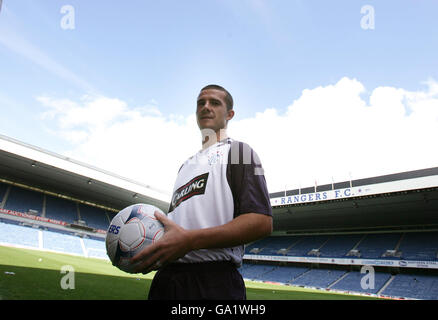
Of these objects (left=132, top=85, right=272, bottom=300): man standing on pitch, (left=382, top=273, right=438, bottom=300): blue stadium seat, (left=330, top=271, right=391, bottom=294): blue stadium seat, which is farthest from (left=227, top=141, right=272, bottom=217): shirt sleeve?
(left=330, top=271, right=391, bottom=294): blue stadium seat

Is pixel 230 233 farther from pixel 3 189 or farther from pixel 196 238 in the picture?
pixel 3 189

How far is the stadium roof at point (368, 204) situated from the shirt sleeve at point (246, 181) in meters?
23.1

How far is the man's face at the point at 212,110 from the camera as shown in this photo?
6.06 feet

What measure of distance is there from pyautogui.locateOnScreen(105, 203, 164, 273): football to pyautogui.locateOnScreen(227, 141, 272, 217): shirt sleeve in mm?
472

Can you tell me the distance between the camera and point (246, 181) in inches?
55.6

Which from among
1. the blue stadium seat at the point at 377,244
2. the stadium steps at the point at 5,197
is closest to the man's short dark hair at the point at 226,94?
the blue stadium seat at the point at 377,244

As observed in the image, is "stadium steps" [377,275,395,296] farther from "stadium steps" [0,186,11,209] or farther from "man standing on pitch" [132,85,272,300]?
"stadium steps" [0,186,11,209]

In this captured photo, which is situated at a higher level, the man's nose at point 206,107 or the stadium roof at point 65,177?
the stadium roof at point 65,177

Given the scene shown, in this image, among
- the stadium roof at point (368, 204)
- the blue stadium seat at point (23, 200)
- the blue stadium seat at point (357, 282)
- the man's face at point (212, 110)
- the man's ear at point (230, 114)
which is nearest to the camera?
the man's face at point (212, 110)

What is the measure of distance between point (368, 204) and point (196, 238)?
27947 mm

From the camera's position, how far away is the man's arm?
115 cm

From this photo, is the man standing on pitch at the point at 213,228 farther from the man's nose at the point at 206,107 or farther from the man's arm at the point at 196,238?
the man's nose at the point at 206,107

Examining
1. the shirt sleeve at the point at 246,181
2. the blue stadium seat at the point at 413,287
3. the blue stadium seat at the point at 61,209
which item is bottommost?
the blue stadium seat at the point at 413,287
